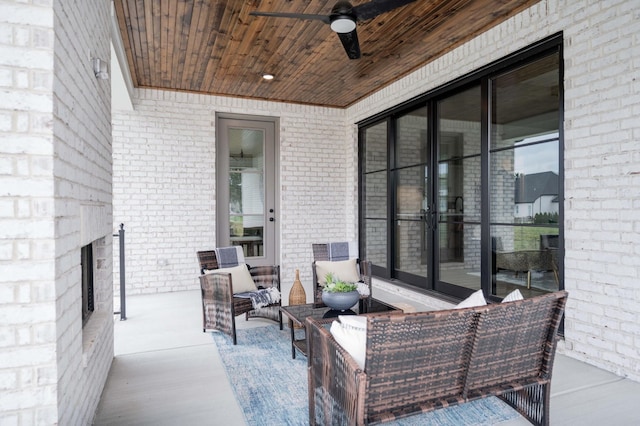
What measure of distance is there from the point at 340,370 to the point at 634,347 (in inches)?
88.1

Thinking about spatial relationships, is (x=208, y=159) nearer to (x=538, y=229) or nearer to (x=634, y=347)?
(x=538, y=229)

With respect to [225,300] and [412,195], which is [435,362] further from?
[412,195]

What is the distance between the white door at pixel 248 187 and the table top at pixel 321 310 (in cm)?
318

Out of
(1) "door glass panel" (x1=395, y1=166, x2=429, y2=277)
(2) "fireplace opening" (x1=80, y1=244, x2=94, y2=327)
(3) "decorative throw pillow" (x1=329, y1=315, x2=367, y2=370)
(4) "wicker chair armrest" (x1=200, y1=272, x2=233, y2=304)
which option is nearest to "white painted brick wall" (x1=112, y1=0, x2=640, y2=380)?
(1) "door glass panel" (x1=395, y1=166, x2=429, y2=277)

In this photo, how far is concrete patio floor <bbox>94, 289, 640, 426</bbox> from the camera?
Result: 222 cm

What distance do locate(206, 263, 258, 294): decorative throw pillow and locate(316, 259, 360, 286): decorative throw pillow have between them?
72cm

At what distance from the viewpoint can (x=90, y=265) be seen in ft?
8.58

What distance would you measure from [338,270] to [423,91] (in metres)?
2.41

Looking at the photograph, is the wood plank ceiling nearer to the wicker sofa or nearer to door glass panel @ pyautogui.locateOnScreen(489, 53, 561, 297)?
door glass panel @ pyautogui.locateOnScreen(489, 53, 561, 297)

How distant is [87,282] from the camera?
2527 millimetres

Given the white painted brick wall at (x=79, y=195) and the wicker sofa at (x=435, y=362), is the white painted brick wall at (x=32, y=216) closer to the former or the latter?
the white painted brick wall at (x=79, y=195)

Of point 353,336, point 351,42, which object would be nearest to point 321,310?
point 353,336

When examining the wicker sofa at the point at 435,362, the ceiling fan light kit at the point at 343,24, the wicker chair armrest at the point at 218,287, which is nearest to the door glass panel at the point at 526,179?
the wicker sofa at the point at 435,362

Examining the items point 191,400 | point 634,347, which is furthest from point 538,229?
point 191,400
